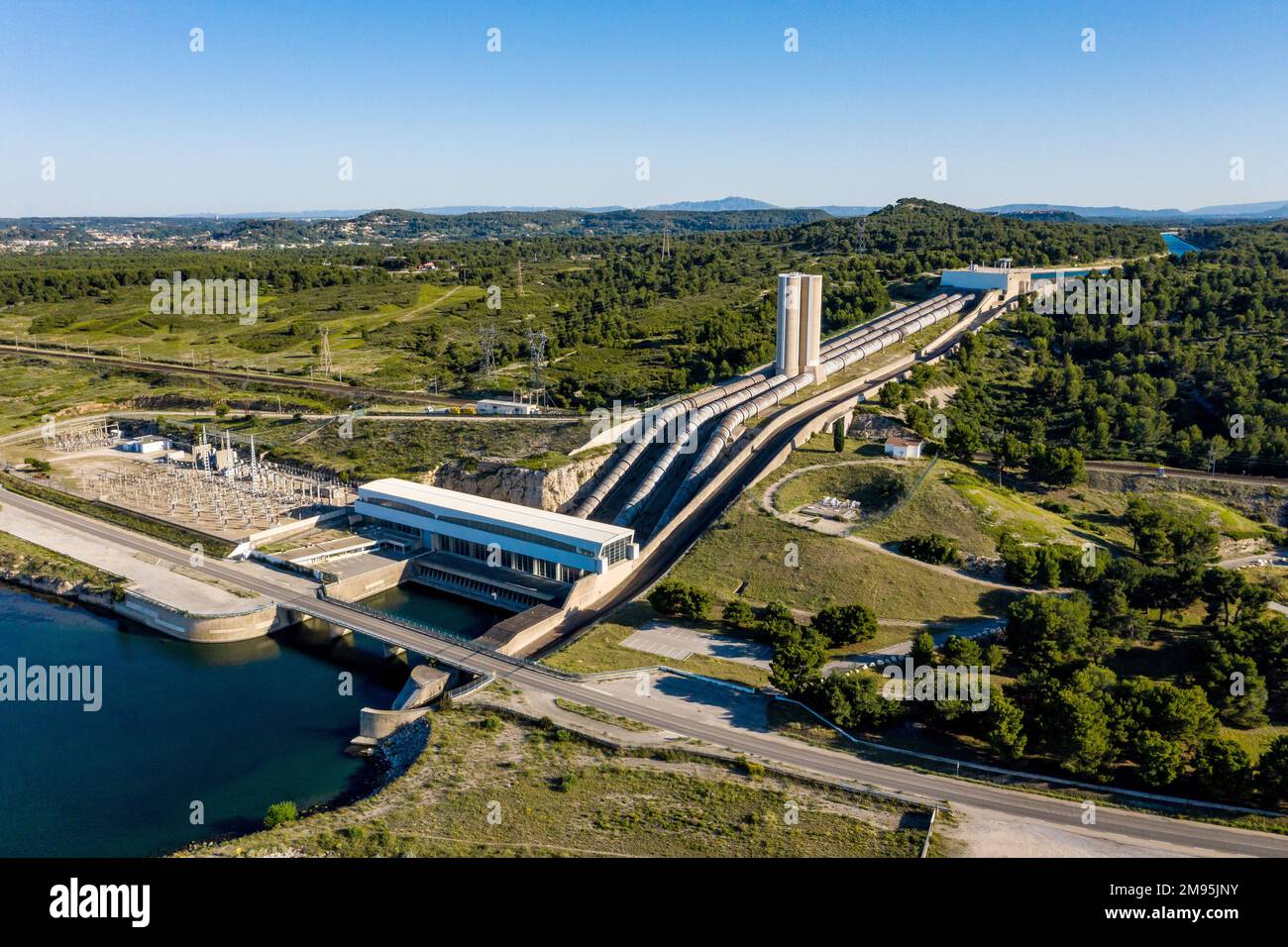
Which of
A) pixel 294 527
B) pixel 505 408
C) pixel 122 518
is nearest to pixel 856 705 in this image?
pixel 294 527

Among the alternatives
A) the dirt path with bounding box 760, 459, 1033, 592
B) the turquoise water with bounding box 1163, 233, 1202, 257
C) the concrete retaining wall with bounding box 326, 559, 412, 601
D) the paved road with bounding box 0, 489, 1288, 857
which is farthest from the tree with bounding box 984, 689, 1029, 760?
the turquoise water with bounding box 1163, 233, 1202, 257

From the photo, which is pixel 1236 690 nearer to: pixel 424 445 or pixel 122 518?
pixel 424 445

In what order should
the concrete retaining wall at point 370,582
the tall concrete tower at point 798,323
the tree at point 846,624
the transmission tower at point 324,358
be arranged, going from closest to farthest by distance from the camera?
the tree at point 846,624 < the concrete retaining wall at point 370,582 < the tall concrete tower at point 798,323 < the transmission tower at point 324,358

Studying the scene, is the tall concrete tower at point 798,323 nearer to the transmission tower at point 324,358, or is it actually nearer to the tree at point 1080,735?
the tree at point 1080,735

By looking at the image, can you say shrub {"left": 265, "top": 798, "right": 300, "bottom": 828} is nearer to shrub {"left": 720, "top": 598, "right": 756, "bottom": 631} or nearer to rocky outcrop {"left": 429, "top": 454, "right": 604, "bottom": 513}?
shrub {"left": 720, "top": 598, "right": 756, "bottom": 631}

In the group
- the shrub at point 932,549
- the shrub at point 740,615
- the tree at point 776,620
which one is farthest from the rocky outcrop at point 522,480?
the shrub at point 932,549

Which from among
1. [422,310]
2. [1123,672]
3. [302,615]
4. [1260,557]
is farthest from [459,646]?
[422,310]
